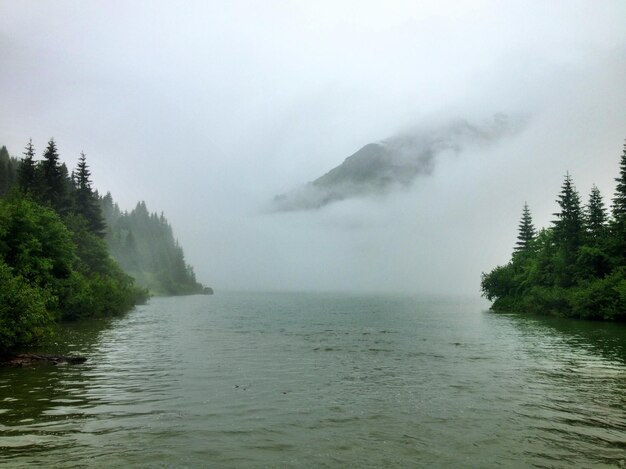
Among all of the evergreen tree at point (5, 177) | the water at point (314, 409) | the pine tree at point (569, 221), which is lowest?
the water at point (314, 409)

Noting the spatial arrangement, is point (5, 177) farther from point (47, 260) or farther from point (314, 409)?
point (314, 409)

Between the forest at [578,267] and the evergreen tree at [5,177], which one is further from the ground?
the evergreen tree at [5,177]

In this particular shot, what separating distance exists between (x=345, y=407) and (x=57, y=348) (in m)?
26.4

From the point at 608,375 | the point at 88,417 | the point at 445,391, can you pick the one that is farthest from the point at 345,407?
the point at 608,375

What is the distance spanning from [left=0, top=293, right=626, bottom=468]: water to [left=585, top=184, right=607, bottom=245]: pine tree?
5716 centimetres

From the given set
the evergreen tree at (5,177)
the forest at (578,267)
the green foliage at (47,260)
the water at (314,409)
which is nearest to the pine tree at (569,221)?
the forest at (578,267)

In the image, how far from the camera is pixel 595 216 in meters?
84.8

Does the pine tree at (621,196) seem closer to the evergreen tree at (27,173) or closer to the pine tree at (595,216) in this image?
the pine tree at (595,216)

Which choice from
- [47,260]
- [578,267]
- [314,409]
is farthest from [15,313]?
[578,267]

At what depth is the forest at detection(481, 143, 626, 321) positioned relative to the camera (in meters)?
69.8

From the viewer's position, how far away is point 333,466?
12.1 m

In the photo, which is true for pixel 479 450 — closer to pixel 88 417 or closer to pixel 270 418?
pixel 270 418

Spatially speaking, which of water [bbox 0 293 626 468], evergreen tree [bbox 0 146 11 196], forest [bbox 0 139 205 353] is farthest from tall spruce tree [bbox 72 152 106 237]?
water [bbox 0 293 626 468]

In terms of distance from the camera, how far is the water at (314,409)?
1283 centimetres
